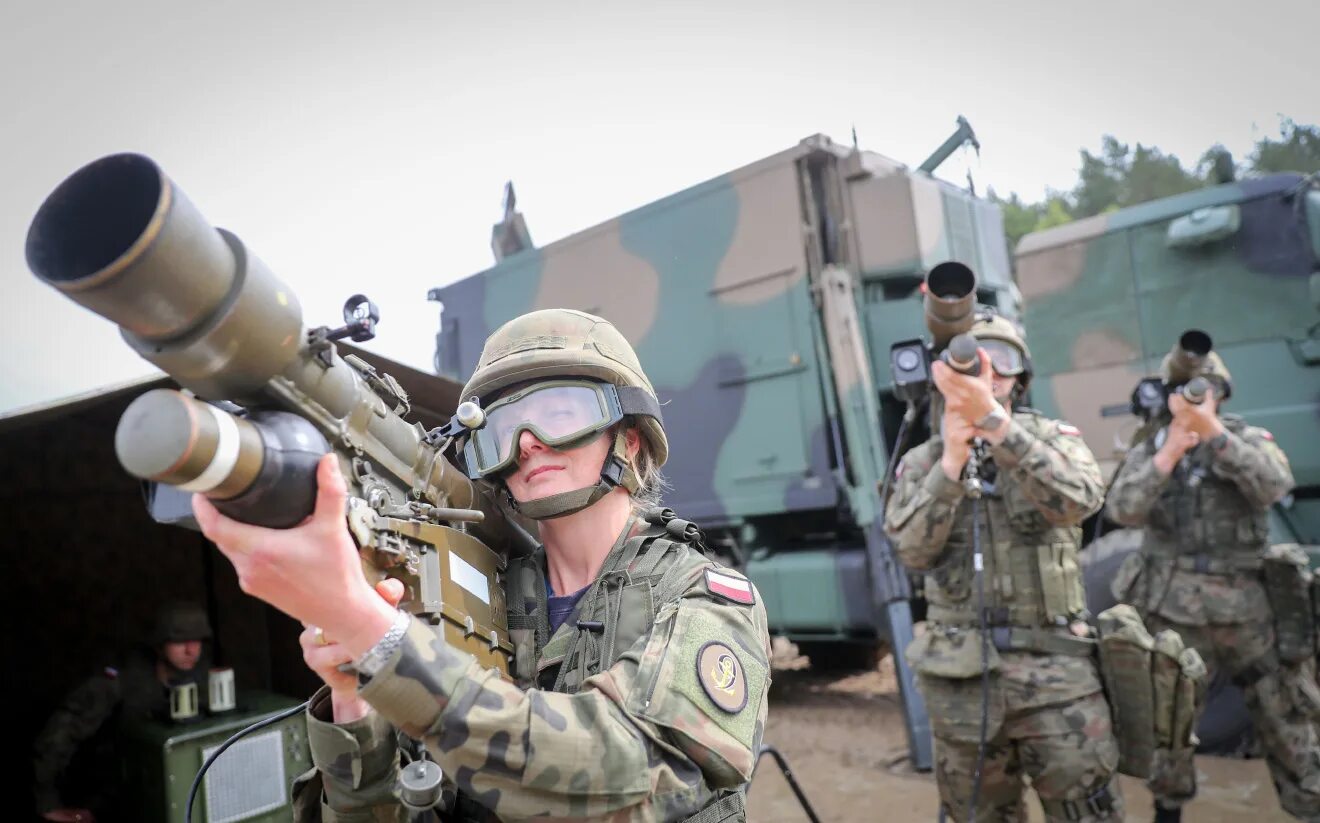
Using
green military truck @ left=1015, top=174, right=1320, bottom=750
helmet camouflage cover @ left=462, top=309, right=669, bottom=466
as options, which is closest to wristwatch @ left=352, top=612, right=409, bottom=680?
helmet camouflage cover @ left=462, top=309, right=669, bottom=466

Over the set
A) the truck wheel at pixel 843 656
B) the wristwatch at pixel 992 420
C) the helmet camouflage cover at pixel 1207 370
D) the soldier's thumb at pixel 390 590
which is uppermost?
the helmet camouflage cover at pixel 1207 370

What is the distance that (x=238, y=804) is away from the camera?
4.14 metres

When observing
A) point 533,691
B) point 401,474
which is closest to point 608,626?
point 533,691

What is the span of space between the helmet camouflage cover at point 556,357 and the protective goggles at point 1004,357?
215 centimetres

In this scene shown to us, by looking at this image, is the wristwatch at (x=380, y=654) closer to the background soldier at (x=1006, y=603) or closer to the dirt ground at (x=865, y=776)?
the background soldier at (x=1006, y=603)

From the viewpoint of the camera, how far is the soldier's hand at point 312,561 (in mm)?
1166

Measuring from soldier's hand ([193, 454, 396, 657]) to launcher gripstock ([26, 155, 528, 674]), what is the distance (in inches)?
0.8

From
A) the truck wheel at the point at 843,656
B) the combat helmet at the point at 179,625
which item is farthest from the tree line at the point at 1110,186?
the combat helmet at the point at 179,625

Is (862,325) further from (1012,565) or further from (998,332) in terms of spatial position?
(1012,565)

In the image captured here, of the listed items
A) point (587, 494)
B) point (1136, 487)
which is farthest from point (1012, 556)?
point (587, 494)

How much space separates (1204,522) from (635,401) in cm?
431

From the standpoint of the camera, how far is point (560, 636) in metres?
1.83

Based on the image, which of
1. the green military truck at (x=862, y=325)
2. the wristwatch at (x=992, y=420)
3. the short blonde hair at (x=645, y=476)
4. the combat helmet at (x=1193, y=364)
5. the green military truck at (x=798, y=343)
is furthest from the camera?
the green military truck at (x=798, y=343)

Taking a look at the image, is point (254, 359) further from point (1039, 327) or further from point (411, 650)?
point (1039, 327)
